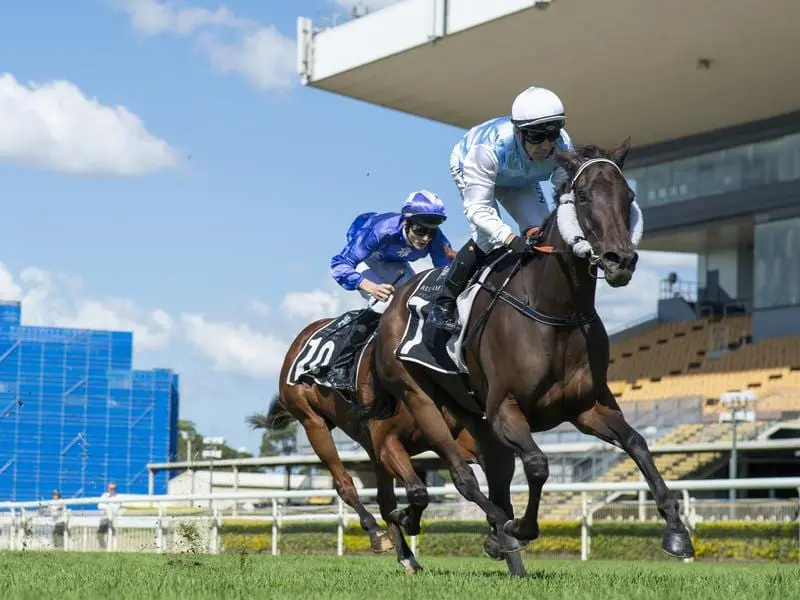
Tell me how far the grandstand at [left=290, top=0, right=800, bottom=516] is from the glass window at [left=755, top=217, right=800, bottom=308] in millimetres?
34

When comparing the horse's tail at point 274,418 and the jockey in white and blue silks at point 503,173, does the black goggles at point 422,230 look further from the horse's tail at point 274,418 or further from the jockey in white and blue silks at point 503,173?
the horse's tail at point 274,418

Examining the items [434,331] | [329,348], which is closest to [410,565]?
[434,331]

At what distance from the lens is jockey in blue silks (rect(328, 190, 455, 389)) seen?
297 inches

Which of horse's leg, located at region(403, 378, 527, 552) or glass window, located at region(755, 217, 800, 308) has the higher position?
glass window, located at region(755, 217, 800, 308)

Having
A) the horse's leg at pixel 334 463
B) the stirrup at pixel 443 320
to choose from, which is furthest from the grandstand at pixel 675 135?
the stirrup at pixel 443 320

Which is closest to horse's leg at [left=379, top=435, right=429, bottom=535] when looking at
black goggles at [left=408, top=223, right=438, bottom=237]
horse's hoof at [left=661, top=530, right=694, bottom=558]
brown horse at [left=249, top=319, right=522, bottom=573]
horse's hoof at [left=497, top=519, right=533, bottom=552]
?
brown horse at [left=249, top=319, right=522, bottom=573]

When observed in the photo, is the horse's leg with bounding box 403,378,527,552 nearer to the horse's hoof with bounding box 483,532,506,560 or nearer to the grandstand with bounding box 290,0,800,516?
the horse's hoof with bounding box 483,532,506,560

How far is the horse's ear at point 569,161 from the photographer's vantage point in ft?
17.4

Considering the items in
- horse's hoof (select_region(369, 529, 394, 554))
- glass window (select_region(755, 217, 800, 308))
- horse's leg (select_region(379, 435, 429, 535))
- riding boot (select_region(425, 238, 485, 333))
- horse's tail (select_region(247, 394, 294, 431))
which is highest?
glass window (select_region(755, 217, 800, 308))

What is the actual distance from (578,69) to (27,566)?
23.4 metres

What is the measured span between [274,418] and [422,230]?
9.22ft

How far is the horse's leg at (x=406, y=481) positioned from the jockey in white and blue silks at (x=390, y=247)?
37.0 inches

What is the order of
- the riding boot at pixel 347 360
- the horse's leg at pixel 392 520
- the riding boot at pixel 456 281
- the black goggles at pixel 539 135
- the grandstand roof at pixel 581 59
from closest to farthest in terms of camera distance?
1. the black goggles at pixel 539 135
2. the riding boot at pixel 456 281
3. the horse's leg at pixel 392 520
4. the riding boot at pixel 347 360
5. the grandstand roof at pixel 581 59

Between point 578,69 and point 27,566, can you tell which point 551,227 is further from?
point 578,69
